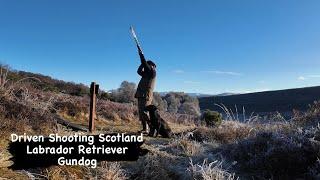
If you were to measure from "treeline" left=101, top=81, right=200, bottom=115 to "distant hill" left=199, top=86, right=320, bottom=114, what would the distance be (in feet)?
73.1

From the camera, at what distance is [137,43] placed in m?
15.1

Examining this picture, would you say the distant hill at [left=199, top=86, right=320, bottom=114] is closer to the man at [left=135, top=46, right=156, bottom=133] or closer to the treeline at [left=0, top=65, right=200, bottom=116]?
the treeline at [left=0, top=65, right=200, bottom=116]

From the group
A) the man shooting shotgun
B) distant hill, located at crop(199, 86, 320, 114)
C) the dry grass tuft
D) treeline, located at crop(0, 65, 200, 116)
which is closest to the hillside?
the dry grass tuft

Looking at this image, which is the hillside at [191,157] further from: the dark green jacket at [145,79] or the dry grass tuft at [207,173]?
the dark green jacket at [145,79]

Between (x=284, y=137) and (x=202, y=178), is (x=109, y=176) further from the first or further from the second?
(x=284, y=137)

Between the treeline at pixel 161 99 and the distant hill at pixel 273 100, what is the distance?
22268mm

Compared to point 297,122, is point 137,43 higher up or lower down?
higher up

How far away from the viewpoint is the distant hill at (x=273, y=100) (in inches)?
3127

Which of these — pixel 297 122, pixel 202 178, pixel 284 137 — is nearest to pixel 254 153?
pixel 284 137

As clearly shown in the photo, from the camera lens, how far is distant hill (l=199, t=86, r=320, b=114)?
79.4m

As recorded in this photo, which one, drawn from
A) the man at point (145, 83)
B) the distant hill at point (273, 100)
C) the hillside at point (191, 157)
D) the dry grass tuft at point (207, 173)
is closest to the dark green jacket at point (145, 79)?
the man at point (145, 83)

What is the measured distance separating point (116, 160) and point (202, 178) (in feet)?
4.91

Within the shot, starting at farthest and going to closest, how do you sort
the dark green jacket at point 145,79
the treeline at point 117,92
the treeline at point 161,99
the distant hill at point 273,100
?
the distant hill at point 273,100
the treeline at point 161,99
the treeline at point 117,92
the dark green jacket at point 145,79

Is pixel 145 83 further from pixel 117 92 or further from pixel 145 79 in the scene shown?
pixel 117 92
